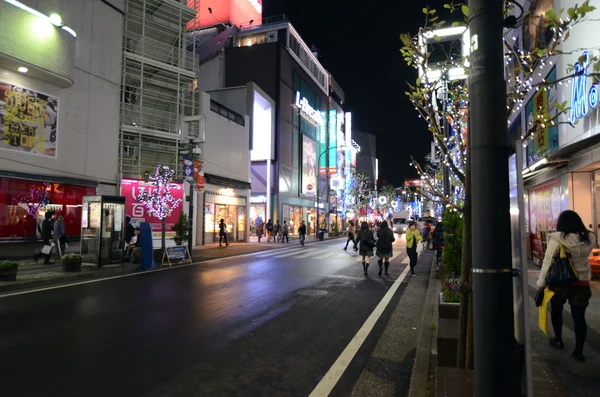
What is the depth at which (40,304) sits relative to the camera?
8.15m

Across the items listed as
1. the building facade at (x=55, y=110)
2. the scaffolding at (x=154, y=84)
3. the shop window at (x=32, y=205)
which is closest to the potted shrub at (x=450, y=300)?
the building facade at (x=55, y=110)

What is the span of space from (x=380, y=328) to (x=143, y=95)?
20.2 m

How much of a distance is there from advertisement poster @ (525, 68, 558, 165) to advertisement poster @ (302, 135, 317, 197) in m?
27.6

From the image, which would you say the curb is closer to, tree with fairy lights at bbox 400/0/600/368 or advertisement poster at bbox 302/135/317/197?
tree with fairy lights at bbox 400/0/600/368

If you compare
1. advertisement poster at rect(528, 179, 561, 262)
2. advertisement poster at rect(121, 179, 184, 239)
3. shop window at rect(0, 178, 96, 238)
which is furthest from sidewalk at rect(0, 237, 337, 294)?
advertisement poster at rect(528, 179, 561, 262)

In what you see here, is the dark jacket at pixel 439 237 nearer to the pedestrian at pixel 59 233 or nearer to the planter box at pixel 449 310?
the planter box at pixel 449 310

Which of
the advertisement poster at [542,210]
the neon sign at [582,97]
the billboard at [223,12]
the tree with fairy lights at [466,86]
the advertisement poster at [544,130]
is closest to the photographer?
the tree with fairy lights at [466,86]

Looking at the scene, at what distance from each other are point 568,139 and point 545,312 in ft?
32.8

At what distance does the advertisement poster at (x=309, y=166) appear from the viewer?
4423 centimetres

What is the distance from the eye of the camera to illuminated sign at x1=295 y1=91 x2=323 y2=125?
4228 cm

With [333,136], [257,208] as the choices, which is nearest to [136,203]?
[257,208]

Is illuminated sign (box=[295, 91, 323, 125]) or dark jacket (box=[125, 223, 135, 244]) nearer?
dark jacket (box=[125, 223, 135, 244])

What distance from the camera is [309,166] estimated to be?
45938mm

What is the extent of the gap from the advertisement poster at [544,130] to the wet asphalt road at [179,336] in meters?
8.42
